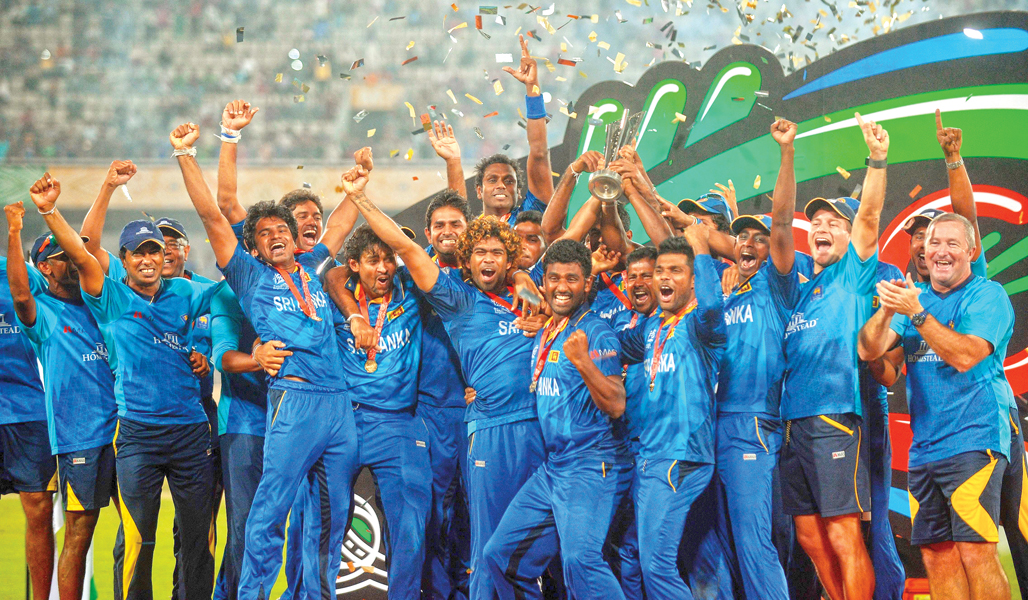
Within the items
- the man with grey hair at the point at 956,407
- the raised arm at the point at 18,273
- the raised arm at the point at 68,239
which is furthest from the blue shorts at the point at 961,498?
the raised arm at the point at 18,273

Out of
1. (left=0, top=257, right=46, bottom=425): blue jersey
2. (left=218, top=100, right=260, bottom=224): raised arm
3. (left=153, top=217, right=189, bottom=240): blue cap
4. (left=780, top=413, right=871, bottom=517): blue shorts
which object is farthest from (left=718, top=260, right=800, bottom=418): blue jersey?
(left=0, top=257, right=46, bottom=425): blue jersey

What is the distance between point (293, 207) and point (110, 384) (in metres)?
1.49

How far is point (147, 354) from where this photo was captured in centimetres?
464

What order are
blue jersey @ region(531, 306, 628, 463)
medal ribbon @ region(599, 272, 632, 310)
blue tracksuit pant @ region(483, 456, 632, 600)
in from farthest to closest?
1. medal ribbon @ region(599, 272, 632, 310)
2. blue jersey @ region(531, 306, 628, 463)
3. blue tracksuit pant @ region(483, 456, 632, 600)

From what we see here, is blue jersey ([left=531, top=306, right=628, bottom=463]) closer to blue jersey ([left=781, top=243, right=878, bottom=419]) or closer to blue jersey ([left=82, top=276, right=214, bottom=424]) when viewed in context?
blue jersey ([left=781, top=243, right=878, bottom=419])

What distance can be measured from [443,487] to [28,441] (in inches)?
104

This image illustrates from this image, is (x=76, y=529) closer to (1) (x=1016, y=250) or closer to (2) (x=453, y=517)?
(2) (x=453, y=517)

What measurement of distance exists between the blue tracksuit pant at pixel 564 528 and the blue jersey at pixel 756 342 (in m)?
0.70

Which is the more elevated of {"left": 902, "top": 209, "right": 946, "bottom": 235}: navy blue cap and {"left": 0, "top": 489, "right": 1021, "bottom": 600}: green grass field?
{"left": 902, "top": 209, "right": 946, "bottom": 235}: navy blue cap

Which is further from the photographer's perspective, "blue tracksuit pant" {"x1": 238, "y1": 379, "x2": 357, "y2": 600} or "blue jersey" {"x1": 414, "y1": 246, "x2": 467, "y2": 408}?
"blue jersey" {"x1": 414, "y1": 246, "x2": 467, "y2": 408}

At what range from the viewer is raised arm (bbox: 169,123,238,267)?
4172 mm

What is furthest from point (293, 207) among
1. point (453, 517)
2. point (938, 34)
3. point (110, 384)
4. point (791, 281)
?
point (938, 34)

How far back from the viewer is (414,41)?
734cm

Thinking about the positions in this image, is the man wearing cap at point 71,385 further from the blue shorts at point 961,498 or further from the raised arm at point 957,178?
the raised arm at point 957,178
